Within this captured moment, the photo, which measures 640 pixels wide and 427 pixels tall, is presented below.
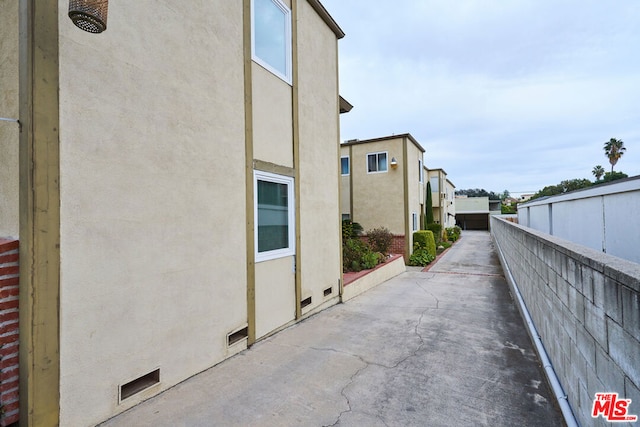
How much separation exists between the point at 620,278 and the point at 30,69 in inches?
168

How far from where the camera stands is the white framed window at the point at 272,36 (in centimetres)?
482

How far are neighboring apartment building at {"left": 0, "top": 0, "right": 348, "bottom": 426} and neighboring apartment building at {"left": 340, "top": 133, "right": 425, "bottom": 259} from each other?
33.3 feet

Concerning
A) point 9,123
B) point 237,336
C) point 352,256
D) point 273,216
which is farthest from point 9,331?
point 352,256

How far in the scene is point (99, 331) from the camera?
2.60 meters

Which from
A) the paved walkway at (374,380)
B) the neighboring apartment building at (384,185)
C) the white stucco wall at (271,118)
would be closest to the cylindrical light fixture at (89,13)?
the white stucco wall at (271,118)

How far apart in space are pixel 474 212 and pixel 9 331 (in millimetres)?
48282

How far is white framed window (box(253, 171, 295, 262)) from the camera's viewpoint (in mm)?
4699

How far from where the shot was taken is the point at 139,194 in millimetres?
2949

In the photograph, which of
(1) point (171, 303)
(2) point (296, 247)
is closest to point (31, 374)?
(1) point (171, 303)

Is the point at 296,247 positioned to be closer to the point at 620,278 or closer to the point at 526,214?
the point at 620,278

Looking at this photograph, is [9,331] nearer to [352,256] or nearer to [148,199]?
[148,199]

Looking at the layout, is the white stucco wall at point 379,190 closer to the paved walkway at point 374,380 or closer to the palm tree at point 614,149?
the paved walkway at point 374,380

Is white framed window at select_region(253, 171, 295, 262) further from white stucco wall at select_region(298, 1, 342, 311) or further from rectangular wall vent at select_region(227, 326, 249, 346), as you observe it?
rectangular wall vent at select_region(227, 326, 249, 346)

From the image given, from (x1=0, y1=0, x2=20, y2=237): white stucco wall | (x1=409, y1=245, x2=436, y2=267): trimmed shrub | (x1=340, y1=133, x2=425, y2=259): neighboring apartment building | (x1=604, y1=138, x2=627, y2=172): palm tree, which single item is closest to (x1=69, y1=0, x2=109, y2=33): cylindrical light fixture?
(x1=0, y1=0, x2=20, y2=237): white stucco wall
